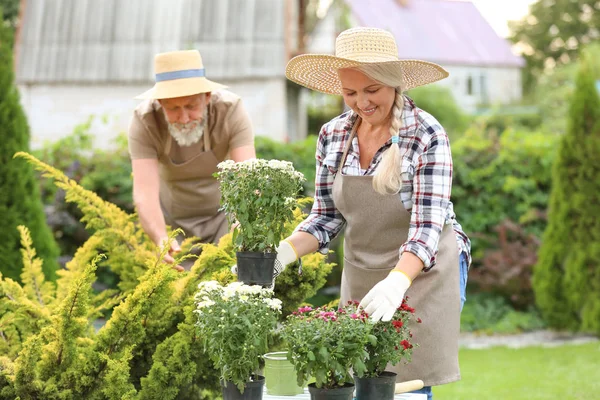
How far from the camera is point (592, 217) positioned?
7930 millimetres

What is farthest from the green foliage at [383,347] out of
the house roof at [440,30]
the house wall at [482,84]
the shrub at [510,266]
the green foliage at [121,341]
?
the house wall at [482,84]

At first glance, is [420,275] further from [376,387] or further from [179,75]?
[179,75]

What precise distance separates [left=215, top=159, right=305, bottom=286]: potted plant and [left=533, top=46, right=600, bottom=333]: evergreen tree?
19.4 ft

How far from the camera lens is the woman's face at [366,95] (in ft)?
8.98

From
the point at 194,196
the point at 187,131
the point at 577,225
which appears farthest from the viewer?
the point at 577,225

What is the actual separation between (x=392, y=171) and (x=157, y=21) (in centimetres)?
1585

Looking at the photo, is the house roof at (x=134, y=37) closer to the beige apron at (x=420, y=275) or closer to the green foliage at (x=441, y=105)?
the green foliage at (x=441, y=105)

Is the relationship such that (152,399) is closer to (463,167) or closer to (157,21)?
(463,167)

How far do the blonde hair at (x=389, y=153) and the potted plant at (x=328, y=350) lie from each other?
586 millimetres

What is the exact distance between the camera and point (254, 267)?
2.51 meters

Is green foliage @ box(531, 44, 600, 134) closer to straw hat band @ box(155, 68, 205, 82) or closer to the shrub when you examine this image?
the shrub

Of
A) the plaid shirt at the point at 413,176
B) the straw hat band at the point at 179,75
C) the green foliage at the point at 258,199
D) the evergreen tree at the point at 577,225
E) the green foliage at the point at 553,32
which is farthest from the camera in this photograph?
the green foliage at the point at 553,32

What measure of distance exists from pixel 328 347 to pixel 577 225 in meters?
6.29

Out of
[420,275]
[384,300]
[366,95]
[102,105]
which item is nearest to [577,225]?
[420,275]
